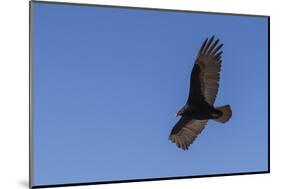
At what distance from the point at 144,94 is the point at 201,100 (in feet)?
0.82

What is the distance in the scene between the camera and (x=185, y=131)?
7.28 ft

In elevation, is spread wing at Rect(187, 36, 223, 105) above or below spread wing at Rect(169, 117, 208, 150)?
above

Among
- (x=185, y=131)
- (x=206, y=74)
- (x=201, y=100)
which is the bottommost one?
(x=185, y=131)

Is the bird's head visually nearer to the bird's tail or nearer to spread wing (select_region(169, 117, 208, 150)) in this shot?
spread wing (select_region(169, 117, 208, 150))

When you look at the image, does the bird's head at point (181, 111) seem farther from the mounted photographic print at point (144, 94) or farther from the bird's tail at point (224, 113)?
the bird's tail at point (224, 113)

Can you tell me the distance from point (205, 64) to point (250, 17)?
31cm

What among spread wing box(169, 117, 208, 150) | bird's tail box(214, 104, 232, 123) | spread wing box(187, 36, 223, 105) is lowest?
spread wing box(169, 117, 208, 150)

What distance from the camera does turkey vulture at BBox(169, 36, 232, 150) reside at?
222cm

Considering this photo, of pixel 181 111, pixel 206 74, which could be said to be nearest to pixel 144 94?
pixel 181 111

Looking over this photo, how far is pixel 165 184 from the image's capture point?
2.20 meters

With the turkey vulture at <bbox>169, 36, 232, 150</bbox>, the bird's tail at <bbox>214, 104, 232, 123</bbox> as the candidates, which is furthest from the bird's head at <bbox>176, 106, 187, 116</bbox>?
the bird's tail at <bbox>214, 104, 232, 123</bbox>

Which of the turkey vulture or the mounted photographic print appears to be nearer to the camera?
the mounted photographic print

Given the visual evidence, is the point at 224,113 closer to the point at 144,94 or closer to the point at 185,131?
the point at 185,131
